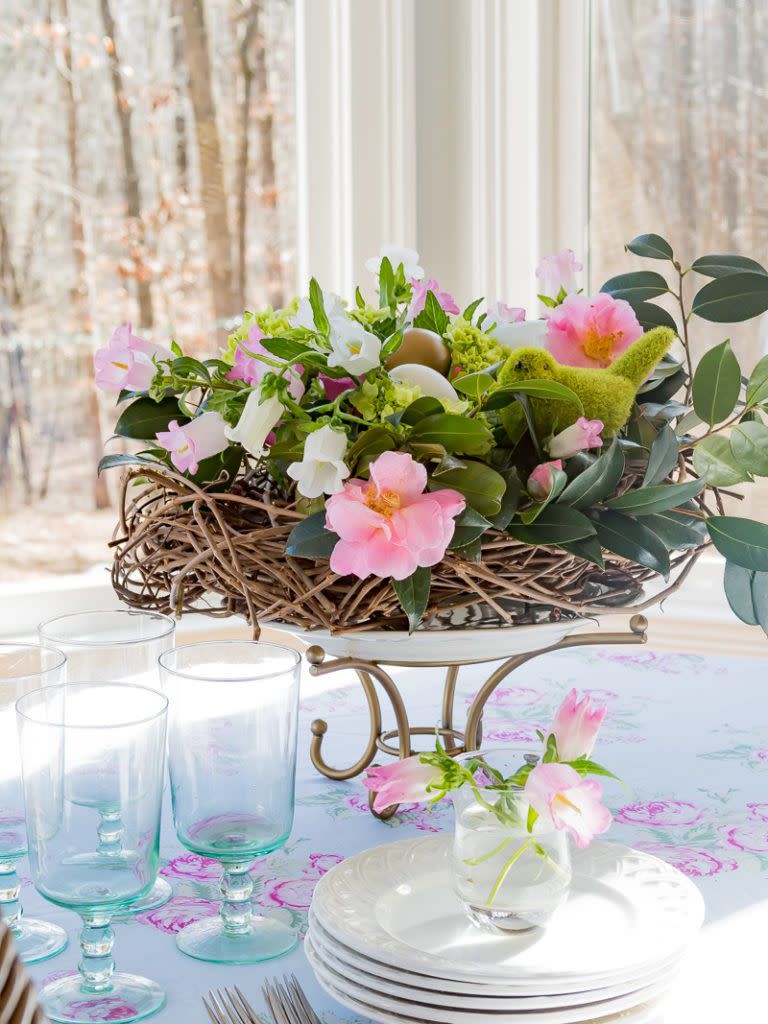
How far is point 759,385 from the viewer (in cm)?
89

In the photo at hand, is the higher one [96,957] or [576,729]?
[576,729]

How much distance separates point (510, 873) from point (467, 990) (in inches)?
3.2

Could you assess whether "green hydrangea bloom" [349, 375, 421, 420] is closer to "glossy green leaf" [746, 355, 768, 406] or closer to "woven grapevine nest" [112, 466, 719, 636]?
"woven grapevine nest" [112, 466, 719, 636]

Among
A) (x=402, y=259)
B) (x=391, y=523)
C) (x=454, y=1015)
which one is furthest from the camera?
(x=402, y=259)

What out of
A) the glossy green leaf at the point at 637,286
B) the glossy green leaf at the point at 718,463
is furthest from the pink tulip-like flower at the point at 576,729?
the glossy green leaf at the point at 637,286

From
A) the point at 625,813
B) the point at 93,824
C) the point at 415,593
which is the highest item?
the point at 415,593

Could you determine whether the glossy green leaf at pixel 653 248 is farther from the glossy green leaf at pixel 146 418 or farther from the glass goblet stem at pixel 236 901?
the glass goblet stem at pixel 236 901

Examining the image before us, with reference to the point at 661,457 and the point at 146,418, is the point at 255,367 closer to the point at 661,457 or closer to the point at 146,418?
the point at 146,418

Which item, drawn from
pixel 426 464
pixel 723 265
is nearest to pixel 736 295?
pixel 723 265

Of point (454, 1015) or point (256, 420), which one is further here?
point (256, 420)

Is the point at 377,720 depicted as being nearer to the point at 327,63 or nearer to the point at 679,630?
the point at 679,630

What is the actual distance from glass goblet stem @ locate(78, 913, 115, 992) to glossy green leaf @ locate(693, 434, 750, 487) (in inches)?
19.8

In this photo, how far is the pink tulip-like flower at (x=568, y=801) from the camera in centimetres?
64

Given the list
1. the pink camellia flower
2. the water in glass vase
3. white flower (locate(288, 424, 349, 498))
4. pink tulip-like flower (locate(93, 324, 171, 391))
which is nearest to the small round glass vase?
the water in glass vase
